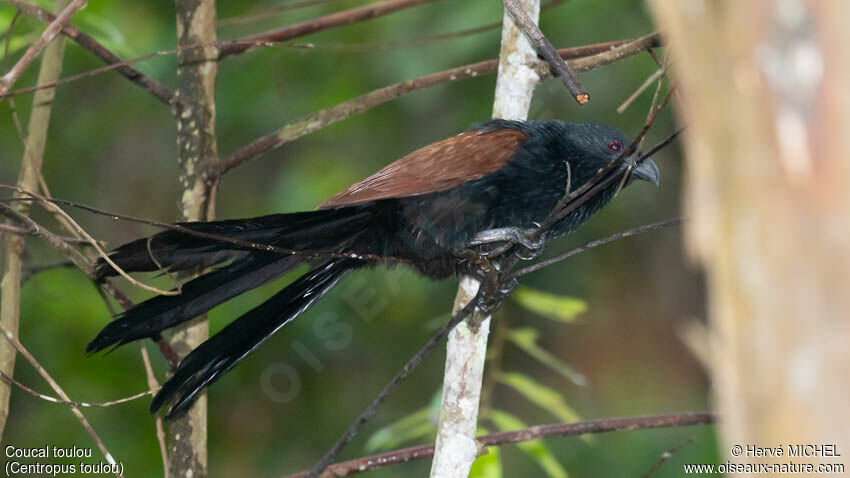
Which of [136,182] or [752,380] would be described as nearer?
[752,380]

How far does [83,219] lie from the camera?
16.4ft

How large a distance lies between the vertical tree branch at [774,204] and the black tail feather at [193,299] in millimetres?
1388

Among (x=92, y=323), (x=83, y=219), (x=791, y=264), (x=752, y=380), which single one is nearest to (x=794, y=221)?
(x=791, y=264)

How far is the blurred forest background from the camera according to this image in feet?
13.3

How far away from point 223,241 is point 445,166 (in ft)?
2.45

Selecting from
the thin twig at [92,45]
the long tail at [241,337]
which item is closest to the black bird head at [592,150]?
the long tail at [241,337]

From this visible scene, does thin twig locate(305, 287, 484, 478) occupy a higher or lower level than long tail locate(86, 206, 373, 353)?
lower

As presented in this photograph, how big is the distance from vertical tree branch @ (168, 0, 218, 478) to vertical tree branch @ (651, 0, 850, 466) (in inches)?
64.2

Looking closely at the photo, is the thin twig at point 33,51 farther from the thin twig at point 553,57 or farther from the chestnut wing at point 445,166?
the thin twig at point 553,57

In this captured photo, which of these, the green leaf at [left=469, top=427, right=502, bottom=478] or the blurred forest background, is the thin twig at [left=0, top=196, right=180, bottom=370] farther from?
the blurred forest background

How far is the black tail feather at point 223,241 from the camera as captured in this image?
5.59 feet

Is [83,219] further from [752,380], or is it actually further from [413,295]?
[752,380]

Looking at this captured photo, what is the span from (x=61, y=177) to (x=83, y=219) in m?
0.33

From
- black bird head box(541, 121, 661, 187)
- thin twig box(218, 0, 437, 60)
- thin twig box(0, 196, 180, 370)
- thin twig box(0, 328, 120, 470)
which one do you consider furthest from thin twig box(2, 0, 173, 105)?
black bird head box(541, 121, 661, 187)
